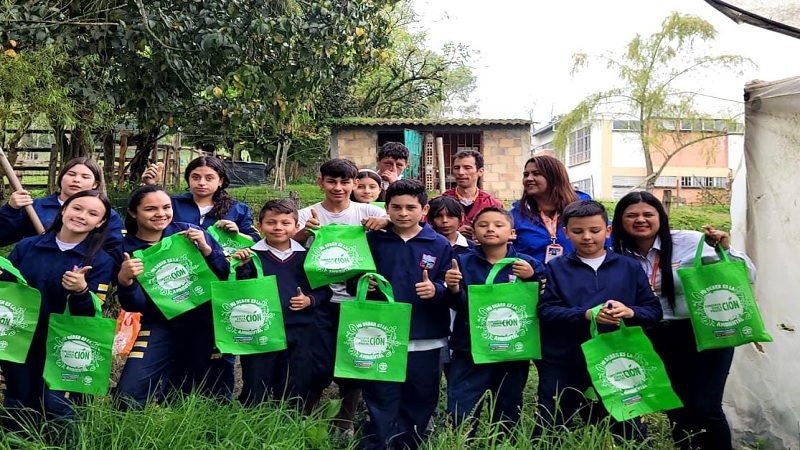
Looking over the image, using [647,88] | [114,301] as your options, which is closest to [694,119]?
[647,88]

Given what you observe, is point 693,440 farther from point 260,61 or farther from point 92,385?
point 260,61

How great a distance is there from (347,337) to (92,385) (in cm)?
126

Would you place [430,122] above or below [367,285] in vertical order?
above

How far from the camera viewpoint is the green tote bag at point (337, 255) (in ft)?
10.6

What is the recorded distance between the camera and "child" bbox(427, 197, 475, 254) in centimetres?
359

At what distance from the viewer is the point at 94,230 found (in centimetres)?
321

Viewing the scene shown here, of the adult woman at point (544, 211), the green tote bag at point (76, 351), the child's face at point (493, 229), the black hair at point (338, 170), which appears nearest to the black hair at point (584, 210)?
the child's face at point (493, 229)

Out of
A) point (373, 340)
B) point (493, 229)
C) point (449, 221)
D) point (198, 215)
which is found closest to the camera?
point (373, 340)

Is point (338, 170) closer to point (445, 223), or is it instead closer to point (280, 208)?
point (280, 208)

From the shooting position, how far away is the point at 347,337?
309 centimetres

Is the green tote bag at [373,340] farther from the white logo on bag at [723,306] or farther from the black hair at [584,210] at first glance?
the white logo on bag at [723,306]

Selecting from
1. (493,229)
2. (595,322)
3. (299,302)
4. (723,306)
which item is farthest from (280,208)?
(723,306)

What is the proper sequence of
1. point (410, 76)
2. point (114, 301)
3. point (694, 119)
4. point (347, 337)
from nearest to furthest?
point (347, 337)
point (114, 301)
point (694, 119)
point (410, 76)

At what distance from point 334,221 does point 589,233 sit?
144 cm
